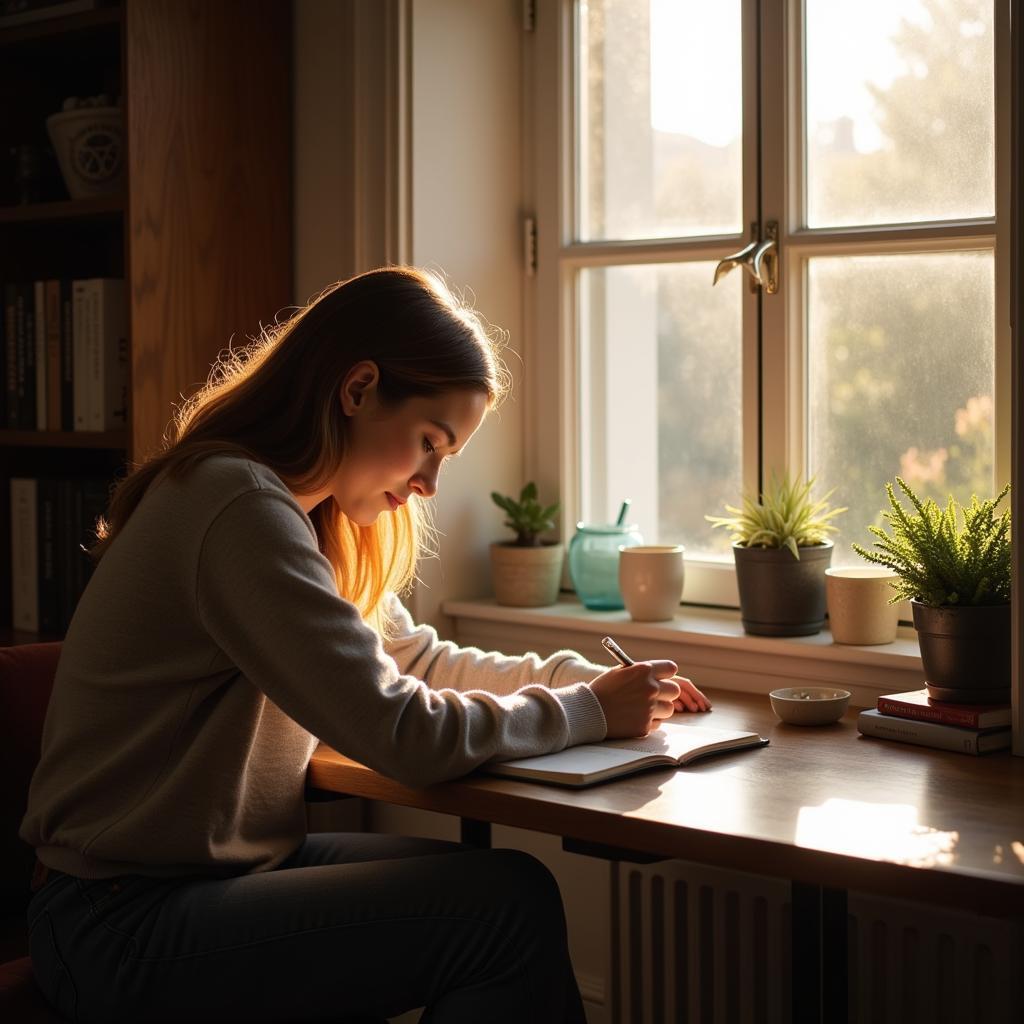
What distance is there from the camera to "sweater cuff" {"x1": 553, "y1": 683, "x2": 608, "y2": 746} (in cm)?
165

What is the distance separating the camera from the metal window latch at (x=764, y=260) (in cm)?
224

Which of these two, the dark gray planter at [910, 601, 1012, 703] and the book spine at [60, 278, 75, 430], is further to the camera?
the book spine at [60, 278, 75, 430]

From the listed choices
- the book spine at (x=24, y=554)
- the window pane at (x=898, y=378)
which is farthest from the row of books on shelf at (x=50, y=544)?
the window pane at (x=898, y=378)

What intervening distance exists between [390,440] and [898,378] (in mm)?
917

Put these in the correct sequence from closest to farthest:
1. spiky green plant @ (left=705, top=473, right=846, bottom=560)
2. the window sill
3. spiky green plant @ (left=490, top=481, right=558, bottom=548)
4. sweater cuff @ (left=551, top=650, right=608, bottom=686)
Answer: sweater cuff @ (left=551, top=650, right=608, bottom=686), the window sill, spiky green plant @ (left=705, top=473, right=846, bottom=560), spiky green plant @ (left=490, top=481, right=558, bottom=548)

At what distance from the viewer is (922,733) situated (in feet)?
5.75

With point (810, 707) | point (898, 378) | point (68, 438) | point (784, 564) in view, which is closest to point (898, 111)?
point (898, 378)

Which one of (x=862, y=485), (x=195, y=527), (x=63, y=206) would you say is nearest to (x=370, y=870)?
(x=195, y=527)

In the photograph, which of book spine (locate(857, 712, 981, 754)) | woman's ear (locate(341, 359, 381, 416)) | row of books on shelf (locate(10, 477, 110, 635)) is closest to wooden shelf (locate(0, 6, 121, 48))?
row of books on shelf (locate(10, 477, 110, 635))

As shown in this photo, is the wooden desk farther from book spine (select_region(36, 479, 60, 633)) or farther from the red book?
book spine (select_region(36, 479, 60, 633))

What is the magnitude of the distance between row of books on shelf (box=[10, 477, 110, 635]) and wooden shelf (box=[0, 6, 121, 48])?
2.56 ft

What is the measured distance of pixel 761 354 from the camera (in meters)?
2.29

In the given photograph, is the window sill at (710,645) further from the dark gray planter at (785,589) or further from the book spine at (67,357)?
the book spine at (67,357)

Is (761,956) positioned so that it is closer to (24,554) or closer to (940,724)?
(940,724)
